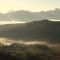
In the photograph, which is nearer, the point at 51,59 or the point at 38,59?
the point at 38,59

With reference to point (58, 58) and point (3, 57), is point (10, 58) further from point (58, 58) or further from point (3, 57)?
point (58, 58)

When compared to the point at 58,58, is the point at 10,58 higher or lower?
higher

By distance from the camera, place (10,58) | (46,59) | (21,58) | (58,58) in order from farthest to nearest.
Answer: (58,58) → (46,59) → (21,58) → (10,58)

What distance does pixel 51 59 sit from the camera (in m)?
148

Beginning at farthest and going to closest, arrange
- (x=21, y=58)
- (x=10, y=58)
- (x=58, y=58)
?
(x=58, y=58), (x=21, y=58), (x=10, y=58)

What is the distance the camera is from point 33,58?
13812 centimetres

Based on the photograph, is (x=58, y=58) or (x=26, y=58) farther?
(x=58, y=58)

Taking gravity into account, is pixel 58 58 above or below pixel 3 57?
below

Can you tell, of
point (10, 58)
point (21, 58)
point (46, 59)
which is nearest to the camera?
point (10, 58)

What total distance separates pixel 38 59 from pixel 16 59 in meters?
15.7

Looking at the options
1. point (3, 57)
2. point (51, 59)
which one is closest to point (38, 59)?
point (51, 59)

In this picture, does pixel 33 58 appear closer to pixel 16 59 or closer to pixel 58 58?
pixel 16 59

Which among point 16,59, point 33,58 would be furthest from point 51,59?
point 16,59

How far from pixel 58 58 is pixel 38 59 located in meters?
21.1
